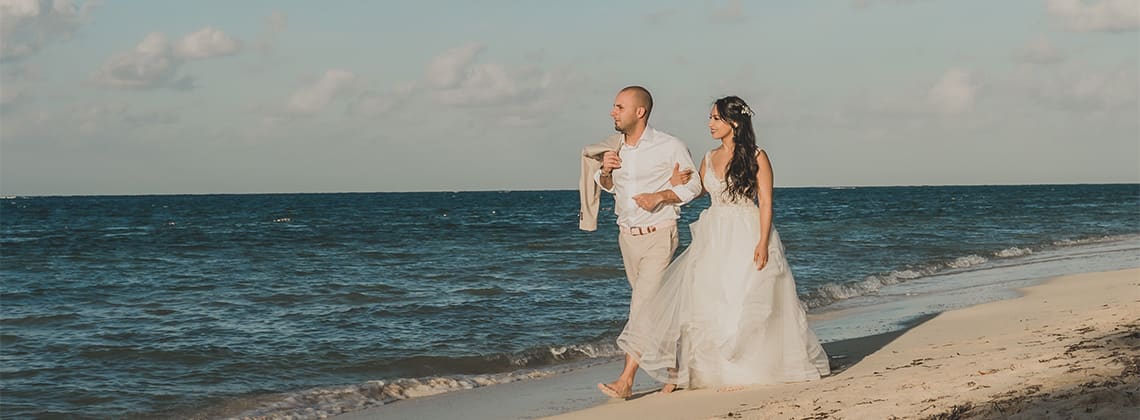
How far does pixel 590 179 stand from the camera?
6.59m

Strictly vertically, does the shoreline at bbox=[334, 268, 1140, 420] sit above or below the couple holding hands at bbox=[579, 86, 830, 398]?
below

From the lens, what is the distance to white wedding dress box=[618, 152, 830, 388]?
638 centimetres

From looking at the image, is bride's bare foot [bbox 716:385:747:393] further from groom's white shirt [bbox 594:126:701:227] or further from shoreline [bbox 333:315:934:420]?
groom's white shirt [bbox 594:126:701:227]

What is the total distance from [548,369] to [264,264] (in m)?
15.2

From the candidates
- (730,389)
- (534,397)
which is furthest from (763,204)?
(534,397)

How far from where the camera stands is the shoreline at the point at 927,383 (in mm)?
5062

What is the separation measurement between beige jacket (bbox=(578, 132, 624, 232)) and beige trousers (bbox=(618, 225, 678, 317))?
25 cm

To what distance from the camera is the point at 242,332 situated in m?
11.6

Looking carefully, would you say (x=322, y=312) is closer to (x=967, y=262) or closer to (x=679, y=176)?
(x=679, y=176)

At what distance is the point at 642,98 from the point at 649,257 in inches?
39.5

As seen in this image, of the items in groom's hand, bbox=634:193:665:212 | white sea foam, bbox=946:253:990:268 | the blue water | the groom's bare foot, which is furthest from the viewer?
white sea foam, bbox=946:253:990:268

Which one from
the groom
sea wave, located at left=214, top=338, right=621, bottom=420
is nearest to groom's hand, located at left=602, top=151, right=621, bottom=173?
the groom

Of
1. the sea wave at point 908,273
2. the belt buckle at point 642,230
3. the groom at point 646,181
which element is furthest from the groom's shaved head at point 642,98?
the sea wave at point 908,273

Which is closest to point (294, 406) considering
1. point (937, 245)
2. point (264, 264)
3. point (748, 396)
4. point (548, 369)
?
point (548, 369)
